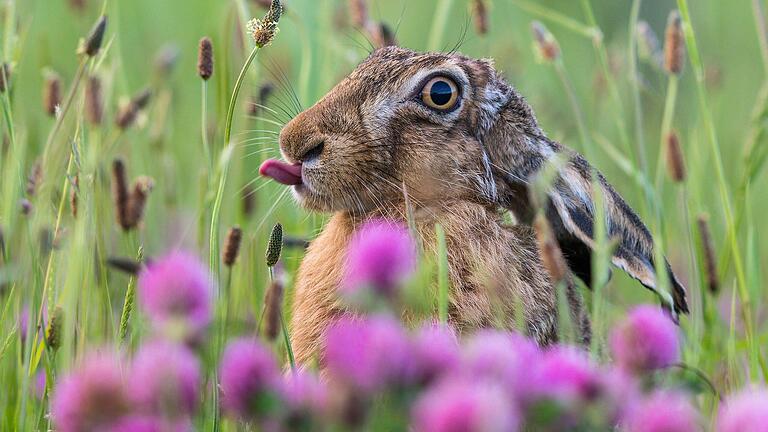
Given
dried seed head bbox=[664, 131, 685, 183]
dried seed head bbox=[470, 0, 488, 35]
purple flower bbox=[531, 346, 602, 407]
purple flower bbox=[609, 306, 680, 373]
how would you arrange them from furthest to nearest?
dried seed head bbox=[470, 0, 488, 35], dried seed head bbox=[664, 131, 685, 183], purple flower bbox=[609, 306, 680, 373], purple flower bbox=[531, 346, 602, 407]

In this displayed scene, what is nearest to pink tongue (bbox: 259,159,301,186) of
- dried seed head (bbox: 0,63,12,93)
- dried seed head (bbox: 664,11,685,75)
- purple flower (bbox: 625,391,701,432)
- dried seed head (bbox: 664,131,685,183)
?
dried seed head (bbox: 0,63,12,93)

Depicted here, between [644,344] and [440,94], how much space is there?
1590 mm

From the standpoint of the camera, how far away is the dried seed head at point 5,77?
2758 millimetres

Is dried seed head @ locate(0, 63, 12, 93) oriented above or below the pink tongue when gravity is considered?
above

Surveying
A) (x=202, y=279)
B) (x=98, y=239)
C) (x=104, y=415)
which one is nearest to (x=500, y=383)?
(x=202, y=279)

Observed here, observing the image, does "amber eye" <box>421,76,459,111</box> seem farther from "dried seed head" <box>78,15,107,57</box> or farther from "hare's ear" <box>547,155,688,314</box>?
"dried seed head" <box>78,15,107,57</box>

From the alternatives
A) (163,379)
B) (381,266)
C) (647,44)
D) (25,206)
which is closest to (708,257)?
(647,44)

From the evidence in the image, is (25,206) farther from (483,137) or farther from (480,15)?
(480,15)

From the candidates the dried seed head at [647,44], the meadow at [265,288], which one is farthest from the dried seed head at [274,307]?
the dried seed head at [647,44]

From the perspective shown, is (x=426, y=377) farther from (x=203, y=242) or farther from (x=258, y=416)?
(x=203, y=242)

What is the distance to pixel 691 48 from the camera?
322cm

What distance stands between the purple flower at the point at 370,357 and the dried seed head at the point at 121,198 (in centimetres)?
100

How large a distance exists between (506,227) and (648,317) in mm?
1343

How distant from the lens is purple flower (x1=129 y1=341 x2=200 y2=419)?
1430mm
